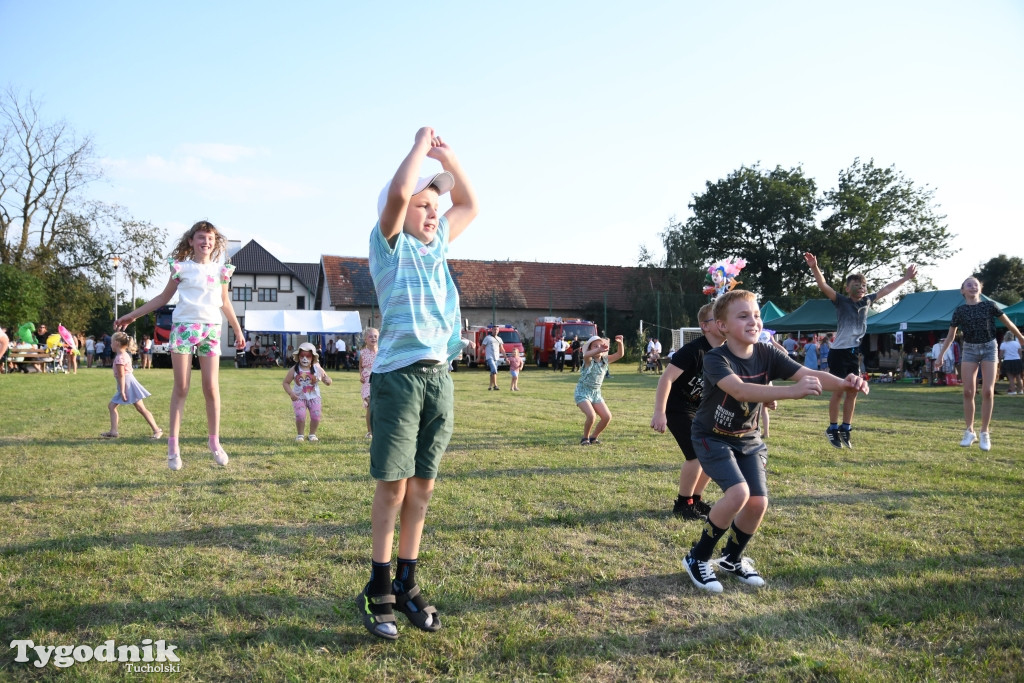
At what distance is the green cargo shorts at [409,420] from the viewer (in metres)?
2.99

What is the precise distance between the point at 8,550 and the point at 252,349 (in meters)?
36.7

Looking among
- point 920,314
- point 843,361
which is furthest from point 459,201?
point 920,314

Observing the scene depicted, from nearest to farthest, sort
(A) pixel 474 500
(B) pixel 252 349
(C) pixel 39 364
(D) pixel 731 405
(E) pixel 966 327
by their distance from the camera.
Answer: (D) pixel 731 405 < (A) pixel 474 500 < (E) pixel 966 327 < (C) pixel 39 364 < (B) pixel 252 349

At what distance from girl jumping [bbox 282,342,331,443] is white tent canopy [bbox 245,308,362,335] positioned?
28.3m

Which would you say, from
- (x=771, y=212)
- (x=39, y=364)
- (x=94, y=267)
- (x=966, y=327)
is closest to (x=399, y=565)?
(x=966, y=327)

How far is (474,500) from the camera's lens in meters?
5.42

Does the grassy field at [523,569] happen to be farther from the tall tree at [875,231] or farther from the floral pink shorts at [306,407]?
the tall tree at [875,231]

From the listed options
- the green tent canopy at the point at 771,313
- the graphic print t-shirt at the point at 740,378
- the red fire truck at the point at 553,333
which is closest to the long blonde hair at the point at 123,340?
the graphic print t-shirt at the point at 740,378

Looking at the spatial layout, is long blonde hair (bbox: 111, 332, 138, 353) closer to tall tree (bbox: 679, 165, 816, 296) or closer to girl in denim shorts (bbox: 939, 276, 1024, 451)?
girl in denim shorts (bbox: 939, 276, 1024, 451)

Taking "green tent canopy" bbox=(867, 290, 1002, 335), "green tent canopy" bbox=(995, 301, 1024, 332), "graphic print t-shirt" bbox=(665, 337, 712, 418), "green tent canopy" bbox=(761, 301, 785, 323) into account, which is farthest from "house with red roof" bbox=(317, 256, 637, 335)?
"graphic print t-shirt" bbox=(665, 337, 712, 418)

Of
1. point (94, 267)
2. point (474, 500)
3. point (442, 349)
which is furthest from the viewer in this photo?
point (94, 267)

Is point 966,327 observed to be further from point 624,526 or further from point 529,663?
point 529,663

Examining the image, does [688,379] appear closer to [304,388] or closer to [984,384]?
[984,384]

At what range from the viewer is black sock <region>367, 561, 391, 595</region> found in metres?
3.04
